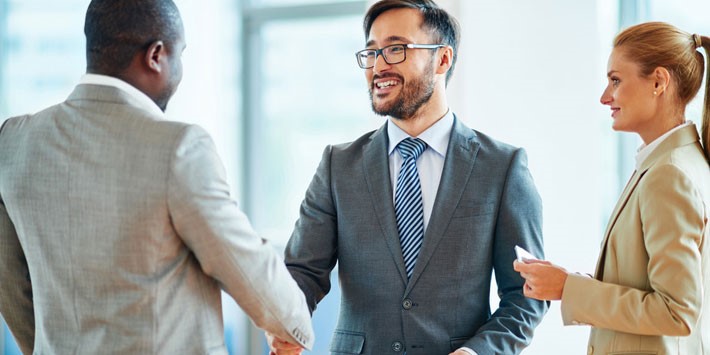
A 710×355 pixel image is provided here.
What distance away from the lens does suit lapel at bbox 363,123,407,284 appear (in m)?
2.28

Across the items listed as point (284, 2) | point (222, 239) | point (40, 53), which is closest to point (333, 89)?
point (284, 2)

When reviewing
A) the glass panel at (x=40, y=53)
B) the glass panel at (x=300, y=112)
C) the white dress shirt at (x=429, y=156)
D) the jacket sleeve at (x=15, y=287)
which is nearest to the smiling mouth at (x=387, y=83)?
the white dress shirt at (x=429, y=156)

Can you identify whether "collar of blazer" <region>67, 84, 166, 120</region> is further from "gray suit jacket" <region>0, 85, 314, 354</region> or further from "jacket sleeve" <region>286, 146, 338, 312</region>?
"jacket sleeve" <region>286, 146, 338, 312</region>

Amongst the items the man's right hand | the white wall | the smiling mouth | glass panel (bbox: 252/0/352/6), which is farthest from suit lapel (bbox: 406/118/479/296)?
glass panel (bbox: 252/0/352/6)

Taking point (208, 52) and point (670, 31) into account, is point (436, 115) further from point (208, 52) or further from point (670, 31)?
point (208, 52)

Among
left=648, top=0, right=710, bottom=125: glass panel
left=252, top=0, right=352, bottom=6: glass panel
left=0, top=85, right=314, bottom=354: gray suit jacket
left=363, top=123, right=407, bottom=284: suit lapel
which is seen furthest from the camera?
left=252, top=0, right=352, bottom=6: glass panel

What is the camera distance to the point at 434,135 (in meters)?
2.43

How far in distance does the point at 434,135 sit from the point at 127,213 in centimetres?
110

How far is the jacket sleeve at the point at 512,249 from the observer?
2.24 meters

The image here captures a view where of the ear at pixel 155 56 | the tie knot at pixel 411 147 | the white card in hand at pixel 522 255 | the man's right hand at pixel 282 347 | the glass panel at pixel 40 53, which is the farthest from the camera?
the glass panel at pixel 40 53

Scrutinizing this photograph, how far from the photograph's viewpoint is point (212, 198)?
1647 millimetres

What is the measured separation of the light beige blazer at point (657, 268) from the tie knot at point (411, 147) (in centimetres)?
61

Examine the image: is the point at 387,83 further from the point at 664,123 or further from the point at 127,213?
the point at 127,213

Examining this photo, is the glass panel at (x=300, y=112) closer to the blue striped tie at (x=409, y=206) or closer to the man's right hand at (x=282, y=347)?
the blue striped tie at (x=409, y=206)
